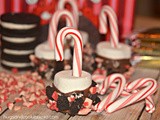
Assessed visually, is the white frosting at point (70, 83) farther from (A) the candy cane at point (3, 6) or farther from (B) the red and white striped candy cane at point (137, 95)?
(A) the candy cane at point (3, 6)

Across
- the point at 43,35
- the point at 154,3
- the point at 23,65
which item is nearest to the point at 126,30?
the point at 43,35

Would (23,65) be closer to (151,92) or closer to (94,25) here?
(94,25)

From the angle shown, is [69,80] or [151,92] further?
[151,92]

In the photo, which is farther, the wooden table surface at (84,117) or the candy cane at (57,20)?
the candy cane at (57,20)

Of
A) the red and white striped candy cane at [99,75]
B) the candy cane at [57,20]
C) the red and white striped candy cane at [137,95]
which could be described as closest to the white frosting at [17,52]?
the candy cane at [57,20]

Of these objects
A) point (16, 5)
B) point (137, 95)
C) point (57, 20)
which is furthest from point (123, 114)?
point (16, 5)

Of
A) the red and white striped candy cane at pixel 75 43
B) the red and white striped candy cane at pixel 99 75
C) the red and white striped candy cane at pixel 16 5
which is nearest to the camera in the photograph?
the red and white striped candy cane at pixel 75 43

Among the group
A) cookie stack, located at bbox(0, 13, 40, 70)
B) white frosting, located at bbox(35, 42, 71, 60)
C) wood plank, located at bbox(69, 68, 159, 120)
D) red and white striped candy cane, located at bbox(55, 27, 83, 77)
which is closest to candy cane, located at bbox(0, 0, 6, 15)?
cookie stack, located at bbox(0, 13, 40, 70)
